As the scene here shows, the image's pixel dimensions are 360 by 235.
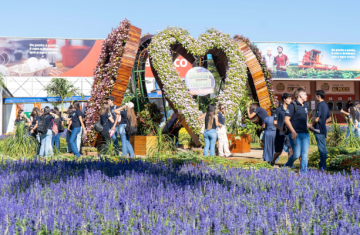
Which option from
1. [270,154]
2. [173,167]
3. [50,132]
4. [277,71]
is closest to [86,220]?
[173,167]

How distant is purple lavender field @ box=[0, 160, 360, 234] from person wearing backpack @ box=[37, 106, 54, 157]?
5115 mm

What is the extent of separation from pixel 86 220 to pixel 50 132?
782 centimetres

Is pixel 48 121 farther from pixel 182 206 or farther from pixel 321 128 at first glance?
pixel 182 206

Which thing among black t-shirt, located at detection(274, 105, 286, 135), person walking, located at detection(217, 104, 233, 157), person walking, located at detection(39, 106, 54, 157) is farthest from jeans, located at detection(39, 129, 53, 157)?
black t-shirt, located at detection(274, 105, 286, 135)

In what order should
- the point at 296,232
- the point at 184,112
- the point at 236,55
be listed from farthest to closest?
the point at 236,55, the point at 184,112, the point at 296,232

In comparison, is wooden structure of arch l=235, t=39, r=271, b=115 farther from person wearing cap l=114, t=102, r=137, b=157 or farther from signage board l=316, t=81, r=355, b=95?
signage board l=316, t=81, r=355, b=95

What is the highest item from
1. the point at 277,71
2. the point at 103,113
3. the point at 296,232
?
the point at 277,71

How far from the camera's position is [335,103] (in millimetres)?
37438

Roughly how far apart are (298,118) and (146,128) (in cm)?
631

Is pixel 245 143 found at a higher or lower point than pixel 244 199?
higher

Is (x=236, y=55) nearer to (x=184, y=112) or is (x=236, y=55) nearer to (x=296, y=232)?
(x=184, y=112)

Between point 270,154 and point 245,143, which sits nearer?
point 270,154

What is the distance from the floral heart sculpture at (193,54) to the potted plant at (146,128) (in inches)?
50.0

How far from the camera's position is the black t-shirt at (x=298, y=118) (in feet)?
22.8
